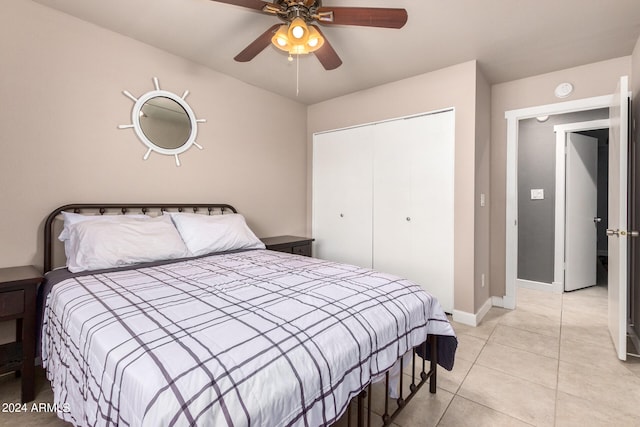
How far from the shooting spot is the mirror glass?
2.59 m

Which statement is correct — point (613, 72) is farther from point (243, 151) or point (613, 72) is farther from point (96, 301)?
point (96, 301)

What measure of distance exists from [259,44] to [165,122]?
1234 mm

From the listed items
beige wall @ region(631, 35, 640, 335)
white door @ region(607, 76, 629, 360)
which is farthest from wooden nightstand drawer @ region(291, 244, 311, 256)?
beige wall @ region(631, 35, 640, 335)

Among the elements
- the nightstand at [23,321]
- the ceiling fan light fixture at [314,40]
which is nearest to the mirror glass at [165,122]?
the nightstand at [23,321]

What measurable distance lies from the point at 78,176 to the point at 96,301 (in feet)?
4.67

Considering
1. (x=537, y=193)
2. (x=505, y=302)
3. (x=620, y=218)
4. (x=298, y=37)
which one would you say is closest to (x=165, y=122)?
(x=298, y=37)

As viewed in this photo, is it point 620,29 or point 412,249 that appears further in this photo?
point 412,249

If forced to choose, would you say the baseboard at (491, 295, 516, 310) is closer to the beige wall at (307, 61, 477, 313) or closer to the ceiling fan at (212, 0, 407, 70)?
the beige wall at (307, 61, 477, 313)

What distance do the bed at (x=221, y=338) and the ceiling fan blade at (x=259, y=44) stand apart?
150 centimetres

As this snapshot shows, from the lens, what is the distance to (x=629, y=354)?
2254mm

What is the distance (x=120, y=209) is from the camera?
8.09 ft

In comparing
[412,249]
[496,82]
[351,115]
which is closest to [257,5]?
[351,115]

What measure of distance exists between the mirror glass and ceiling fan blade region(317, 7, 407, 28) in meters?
1.67

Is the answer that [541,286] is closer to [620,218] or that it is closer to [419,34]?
[620,218]
